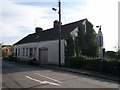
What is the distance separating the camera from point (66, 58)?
97.6ft

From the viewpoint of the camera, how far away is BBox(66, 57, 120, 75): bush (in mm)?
18953

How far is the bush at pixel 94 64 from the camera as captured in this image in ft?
62.2

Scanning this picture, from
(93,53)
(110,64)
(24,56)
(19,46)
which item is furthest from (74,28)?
(19,46)

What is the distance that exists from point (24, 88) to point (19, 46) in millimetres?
41122

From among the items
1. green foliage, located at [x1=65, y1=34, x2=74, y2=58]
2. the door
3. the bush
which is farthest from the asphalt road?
the door

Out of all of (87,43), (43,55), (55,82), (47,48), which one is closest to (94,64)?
(55,82)

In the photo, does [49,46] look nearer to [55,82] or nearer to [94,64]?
[94,64]

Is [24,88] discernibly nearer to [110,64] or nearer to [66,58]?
[110,64]

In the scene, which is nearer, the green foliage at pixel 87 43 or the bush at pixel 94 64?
the bush at pixel 94 64

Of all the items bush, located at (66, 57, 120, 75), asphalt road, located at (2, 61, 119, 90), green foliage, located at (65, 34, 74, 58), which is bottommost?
asphalt road, located at (2, 61, 119, 90)

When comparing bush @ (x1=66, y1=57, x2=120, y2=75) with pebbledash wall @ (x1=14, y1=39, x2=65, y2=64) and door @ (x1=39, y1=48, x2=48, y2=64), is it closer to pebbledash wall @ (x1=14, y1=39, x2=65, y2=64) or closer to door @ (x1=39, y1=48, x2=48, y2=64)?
pebbledash wall @ (x1=14, y1=39, x2=65, y2=64)

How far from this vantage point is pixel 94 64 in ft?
73.0

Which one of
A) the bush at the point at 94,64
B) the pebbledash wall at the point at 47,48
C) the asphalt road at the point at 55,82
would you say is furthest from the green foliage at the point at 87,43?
the asphalt road at the point at 55,82

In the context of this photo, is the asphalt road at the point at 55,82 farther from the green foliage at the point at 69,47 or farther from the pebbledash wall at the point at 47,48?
the pebbledash wall at the point at 47,48
